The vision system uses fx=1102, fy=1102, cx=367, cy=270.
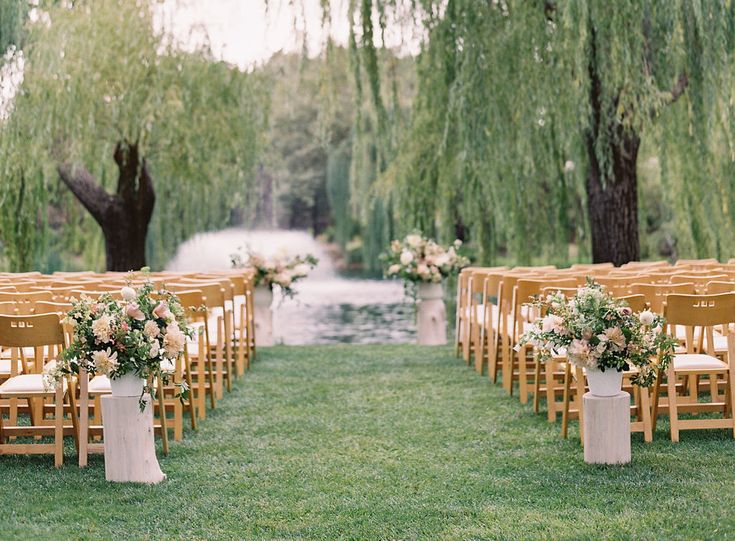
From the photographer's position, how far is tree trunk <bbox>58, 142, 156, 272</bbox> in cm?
1515

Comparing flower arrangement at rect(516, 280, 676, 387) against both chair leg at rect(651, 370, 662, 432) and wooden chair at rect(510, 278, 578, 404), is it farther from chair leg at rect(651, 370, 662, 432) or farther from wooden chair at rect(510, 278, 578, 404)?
wooden chair at rect(510, 278, 578, 404)

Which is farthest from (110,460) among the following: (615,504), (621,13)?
(621,13)

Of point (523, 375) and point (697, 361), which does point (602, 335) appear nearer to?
point (697, 361)

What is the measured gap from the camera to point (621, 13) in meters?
10.5

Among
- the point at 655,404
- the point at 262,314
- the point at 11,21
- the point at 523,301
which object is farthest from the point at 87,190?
the point at 655,404

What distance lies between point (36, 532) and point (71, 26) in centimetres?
1019

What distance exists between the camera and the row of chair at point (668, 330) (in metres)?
6.27

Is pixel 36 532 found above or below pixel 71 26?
below

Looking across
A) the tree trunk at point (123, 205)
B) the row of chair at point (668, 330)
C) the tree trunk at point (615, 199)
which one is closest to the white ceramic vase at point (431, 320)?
the row of chair at point (668, 330)

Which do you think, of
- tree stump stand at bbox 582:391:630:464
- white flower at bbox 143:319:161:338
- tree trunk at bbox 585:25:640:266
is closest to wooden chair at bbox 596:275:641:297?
tree stump stand at bbox 582:391:630:464

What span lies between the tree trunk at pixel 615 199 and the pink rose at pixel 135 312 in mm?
7720

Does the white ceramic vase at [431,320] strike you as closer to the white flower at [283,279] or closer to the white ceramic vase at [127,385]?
the white flower at [283,279]

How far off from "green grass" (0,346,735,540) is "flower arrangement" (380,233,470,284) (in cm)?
451

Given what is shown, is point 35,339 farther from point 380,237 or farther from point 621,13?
point 380,237
